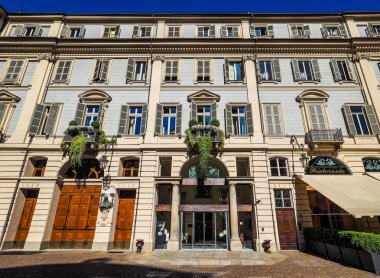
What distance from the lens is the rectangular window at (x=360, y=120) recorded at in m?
15.8

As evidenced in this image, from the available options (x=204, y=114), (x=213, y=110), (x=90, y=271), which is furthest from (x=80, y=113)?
(x=90, y=271)

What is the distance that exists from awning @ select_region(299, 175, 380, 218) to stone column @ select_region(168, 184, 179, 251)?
8.12 meters

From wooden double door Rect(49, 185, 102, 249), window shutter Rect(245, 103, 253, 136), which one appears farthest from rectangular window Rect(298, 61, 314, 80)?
wooden double door Rect(49, 185, 102, 249)

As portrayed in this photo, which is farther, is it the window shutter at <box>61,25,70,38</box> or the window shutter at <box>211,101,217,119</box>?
the window shutter at <box>61,25,70,38</box>

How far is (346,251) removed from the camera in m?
9.83

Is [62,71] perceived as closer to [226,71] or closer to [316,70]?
[226,71]

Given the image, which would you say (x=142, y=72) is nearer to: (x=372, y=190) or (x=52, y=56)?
(x=52, y=56)

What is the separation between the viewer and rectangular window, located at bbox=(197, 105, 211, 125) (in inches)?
657

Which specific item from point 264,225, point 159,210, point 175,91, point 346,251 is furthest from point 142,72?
point 346,251

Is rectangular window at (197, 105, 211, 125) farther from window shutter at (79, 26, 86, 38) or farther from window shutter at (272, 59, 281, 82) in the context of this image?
window shutter at (79, 26, 86, 38)

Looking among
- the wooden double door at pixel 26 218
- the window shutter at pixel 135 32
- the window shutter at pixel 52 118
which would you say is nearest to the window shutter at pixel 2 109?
the window shutter at pixel 52 118

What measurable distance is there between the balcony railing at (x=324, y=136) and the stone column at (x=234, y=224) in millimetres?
6192

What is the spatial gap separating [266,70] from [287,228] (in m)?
12.1

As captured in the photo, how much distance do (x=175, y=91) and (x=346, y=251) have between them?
14.2m
